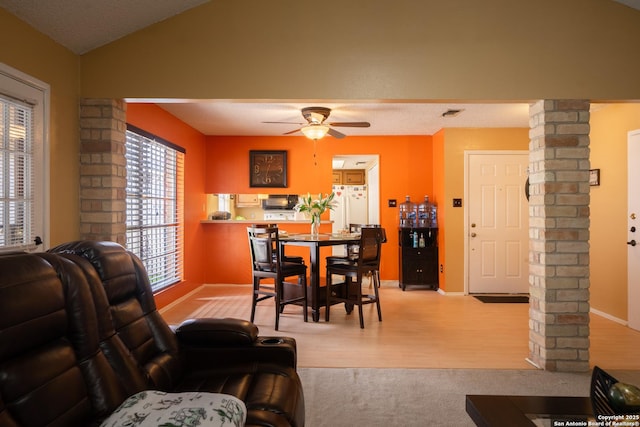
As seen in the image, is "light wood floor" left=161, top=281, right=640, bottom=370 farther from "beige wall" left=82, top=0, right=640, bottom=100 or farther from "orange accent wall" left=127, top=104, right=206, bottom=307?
"beige wall" left=82, top=0, right=640, bottom=100

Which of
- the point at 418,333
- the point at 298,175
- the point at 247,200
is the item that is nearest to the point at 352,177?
the point at 247,200

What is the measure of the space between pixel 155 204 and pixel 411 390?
3.38 meters

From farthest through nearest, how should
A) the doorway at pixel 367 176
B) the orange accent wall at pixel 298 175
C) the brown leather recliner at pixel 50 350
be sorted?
1. the doorway at pixel 367 176
2. the orange accent wall at pixel 298 175
3. the brown leather recliner at pixel 50 350

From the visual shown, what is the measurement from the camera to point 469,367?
10.4 feet

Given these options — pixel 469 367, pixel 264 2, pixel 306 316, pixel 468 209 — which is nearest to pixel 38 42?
pixel 264 2

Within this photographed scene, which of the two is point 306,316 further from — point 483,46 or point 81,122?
point 483,46

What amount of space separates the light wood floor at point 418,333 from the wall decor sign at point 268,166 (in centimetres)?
186

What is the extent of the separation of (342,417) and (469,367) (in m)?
1.27

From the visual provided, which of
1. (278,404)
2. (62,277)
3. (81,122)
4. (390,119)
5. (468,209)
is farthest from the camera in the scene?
(468,209)

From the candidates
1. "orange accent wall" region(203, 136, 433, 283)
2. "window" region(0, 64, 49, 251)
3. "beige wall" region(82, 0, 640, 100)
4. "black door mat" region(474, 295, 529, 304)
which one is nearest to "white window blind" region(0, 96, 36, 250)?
"window" region(0, 64, 49, 251)

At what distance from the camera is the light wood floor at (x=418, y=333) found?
3.32m

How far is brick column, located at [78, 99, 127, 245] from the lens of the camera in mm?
3029

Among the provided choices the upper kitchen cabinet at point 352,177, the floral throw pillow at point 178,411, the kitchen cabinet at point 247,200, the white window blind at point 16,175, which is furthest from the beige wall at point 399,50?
the upper kitchen cabinet at point 352,177

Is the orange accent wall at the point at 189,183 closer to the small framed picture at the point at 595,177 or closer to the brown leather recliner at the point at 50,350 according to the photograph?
the brown leather recliner at the point at 50,350
